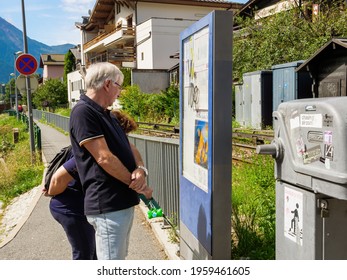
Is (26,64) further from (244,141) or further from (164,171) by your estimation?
(164,171)

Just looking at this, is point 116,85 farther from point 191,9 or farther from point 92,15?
point 92,15

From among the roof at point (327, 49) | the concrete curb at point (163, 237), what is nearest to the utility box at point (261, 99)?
the roof at point (327, 49)

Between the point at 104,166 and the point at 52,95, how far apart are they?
6018 cm

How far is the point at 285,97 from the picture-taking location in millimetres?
15102

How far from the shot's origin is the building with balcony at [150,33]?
1247 inches

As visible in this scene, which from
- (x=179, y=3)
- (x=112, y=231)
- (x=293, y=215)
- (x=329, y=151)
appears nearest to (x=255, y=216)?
(x=293, y=215)

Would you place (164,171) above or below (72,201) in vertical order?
below

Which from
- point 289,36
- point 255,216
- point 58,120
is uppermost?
point 289,36

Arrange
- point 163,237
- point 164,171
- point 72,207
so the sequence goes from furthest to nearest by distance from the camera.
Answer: point 164,171 → point 163,237 → point 72,207

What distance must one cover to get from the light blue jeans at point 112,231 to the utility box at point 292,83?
12.8 meters

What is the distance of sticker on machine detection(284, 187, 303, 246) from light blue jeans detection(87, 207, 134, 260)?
98 centimetres

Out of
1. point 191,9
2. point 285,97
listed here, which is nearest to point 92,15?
point 191,9

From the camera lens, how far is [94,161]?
2619mm

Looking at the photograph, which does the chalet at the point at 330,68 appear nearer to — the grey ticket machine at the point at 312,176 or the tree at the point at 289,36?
the tree at the point at 289,36
